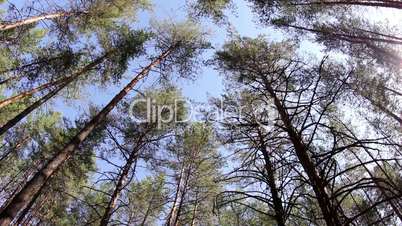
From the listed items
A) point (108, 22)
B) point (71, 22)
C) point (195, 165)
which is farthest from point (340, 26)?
point (71, 22)

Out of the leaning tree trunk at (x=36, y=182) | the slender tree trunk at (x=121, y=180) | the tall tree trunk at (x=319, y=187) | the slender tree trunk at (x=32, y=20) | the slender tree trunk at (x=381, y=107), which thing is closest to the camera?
the tall tree trunk at (x=319, y=187)

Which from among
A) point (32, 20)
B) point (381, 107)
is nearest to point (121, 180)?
point (32, 20)

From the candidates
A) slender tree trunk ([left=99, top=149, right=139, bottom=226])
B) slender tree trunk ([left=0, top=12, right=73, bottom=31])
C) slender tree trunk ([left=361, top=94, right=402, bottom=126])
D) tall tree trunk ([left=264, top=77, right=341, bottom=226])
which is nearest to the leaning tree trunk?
slender tree trunk ([left=99, top=149, right=139, bottom=226])

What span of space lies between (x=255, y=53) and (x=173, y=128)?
421 centimetres

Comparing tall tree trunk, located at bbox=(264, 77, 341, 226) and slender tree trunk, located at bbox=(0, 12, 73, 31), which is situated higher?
slender tree trunk, located at bbox=(0, 12, 73, 31)

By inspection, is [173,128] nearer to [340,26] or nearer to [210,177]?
[210,177]

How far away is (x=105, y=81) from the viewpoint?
11.2 metres

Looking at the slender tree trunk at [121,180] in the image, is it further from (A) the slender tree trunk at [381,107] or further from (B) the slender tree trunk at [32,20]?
(A) the slender tree trunk at [381,107]

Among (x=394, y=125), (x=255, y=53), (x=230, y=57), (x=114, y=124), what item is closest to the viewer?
(x=255, y=53)

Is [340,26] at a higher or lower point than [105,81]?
higher

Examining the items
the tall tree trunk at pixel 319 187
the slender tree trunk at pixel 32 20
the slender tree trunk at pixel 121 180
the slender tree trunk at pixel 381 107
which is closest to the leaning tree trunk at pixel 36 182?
the slender tree trunk at pixel 121 180

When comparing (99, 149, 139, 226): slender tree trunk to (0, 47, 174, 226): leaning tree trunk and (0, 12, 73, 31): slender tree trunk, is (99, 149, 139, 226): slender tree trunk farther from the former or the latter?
(0, 12, 73, 31): slender tree trunk

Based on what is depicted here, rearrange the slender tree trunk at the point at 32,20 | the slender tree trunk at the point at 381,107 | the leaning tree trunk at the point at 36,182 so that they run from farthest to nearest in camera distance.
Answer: the slender tree trunk at the point at 381,107
the slender tree trunk at the point at 32,20
the leaning tree trunk at the point at 36,182

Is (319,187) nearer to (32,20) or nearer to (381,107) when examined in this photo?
(32,20)
